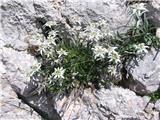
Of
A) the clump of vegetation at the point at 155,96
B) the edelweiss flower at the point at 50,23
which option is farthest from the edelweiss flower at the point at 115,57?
the edelweiss flower at the point at 50,23

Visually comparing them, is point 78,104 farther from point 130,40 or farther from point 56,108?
point 130,40

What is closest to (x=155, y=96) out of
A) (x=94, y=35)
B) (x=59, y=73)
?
(x=94, y=35)

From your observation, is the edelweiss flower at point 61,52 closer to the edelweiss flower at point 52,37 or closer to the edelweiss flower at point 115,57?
the edelweiss flower at point 52,37

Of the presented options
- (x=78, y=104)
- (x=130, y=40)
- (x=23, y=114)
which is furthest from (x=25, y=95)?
(x=130, y=40)

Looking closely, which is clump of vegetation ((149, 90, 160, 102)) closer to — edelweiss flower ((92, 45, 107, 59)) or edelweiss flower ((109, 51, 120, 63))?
edelweiss flower ((109, 51, 120, 63))

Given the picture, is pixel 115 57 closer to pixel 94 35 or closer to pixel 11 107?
pixel 94 35
